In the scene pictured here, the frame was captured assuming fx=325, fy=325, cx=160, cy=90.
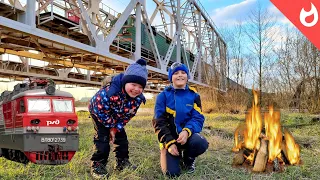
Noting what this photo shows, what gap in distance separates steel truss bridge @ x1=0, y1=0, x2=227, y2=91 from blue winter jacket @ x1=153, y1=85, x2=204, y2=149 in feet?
11.8

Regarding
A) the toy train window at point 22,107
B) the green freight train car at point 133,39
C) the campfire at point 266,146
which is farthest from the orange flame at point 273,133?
the green freight train car at point 133,39

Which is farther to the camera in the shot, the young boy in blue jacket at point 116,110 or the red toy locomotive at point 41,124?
the red toy locomotive at point 41,124

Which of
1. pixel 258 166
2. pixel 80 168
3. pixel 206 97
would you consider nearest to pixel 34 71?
pixel 206 97

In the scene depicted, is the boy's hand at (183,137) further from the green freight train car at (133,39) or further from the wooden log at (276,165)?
the green freight train car at (133,39)

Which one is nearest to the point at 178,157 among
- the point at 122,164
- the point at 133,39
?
the point at 122,164

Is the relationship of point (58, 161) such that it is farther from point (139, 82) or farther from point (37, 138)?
point (139, 82)

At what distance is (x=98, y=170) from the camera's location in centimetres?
290

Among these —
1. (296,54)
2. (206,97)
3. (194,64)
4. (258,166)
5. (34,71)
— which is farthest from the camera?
(194,64)

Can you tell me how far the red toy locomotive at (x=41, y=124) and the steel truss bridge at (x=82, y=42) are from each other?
2757 mm

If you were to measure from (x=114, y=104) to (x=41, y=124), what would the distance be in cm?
71

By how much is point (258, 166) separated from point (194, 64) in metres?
16.3

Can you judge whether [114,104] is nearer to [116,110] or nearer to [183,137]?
[116,110]

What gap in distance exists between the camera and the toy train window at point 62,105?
3.01m

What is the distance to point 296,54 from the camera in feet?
43.9
